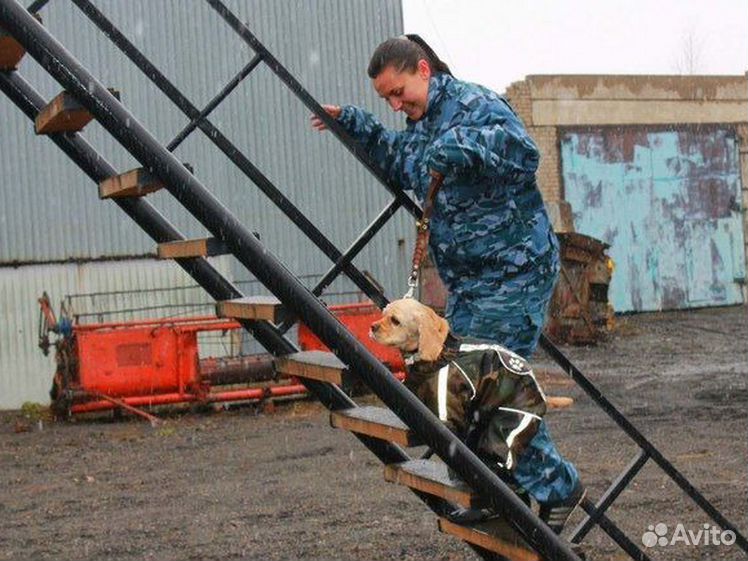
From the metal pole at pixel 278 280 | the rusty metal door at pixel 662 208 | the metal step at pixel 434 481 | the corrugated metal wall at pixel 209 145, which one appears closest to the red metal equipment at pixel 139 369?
the corrugated metal wall at pixel 209 145

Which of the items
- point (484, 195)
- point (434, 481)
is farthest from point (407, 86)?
point (434, 481)

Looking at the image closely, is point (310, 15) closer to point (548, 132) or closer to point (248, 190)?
point (248, 190)

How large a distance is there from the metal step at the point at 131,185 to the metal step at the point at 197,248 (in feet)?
0.71

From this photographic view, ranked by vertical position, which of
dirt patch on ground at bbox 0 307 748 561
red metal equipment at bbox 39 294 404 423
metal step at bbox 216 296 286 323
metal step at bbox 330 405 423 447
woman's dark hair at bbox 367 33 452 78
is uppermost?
woman's dark hair at bbox 367 33 452 78

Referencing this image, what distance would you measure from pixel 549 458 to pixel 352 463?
16.7 feet

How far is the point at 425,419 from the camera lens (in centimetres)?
347

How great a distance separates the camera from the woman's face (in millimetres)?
3922

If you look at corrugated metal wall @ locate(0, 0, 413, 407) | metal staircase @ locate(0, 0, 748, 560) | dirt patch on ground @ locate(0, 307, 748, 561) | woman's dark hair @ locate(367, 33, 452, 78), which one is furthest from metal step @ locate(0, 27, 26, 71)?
corrugated metal wall @ locate(0, 0, 413, 407)

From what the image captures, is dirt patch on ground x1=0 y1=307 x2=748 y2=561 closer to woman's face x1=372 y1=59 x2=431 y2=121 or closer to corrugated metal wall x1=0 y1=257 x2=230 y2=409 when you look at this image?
corrugated metal wall x1=0 y1=257 x2=230 y2=409

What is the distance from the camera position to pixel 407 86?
393 cm

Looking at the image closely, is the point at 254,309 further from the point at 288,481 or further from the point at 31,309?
the point at 31,309

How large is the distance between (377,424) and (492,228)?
0.81m

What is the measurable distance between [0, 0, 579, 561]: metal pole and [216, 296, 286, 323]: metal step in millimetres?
109

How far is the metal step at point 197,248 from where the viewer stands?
144 inches
